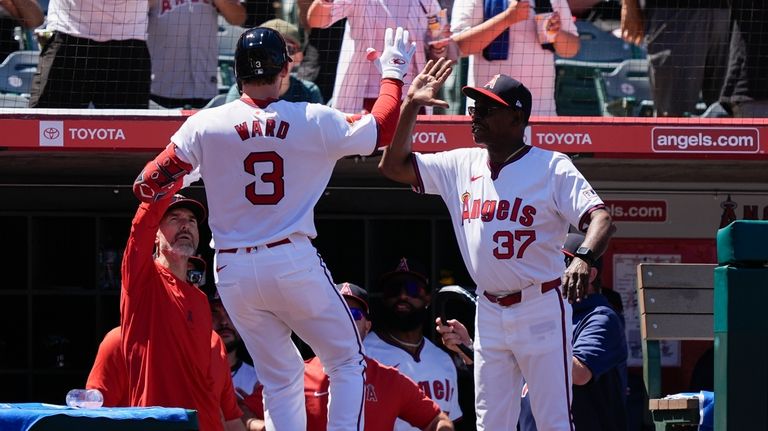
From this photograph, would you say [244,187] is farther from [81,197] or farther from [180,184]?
[81,197]

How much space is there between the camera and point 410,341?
738 centimetres

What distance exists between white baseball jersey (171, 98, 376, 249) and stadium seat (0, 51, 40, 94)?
4.81m

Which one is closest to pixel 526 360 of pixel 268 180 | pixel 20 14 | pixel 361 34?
pixel 268 180

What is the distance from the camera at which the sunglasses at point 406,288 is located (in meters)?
7.46

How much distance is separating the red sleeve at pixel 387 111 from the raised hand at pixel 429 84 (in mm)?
69

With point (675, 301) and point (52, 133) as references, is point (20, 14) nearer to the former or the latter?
point (52, 133)

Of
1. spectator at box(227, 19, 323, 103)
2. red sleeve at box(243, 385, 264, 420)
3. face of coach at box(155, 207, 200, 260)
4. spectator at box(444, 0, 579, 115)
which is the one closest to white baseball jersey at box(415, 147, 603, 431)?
face of coach at box(155, 207, 200, 260)

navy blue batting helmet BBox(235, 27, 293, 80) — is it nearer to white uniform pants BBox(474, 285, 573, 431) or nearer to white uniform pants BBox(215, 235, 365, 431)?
white uniform pants BBox(215, 235, 365, 431)

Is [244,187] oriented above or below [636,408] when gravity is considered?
above

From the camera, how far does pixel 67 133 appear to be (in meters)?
7.12

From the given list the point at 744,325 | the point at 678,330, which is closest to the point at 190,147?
the point at 744,325

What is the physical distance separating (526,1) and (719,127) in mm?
1331

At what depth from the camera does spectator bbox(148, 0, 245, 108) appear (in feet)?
27.1

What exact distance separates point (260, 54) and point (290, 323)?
969 millimetres
